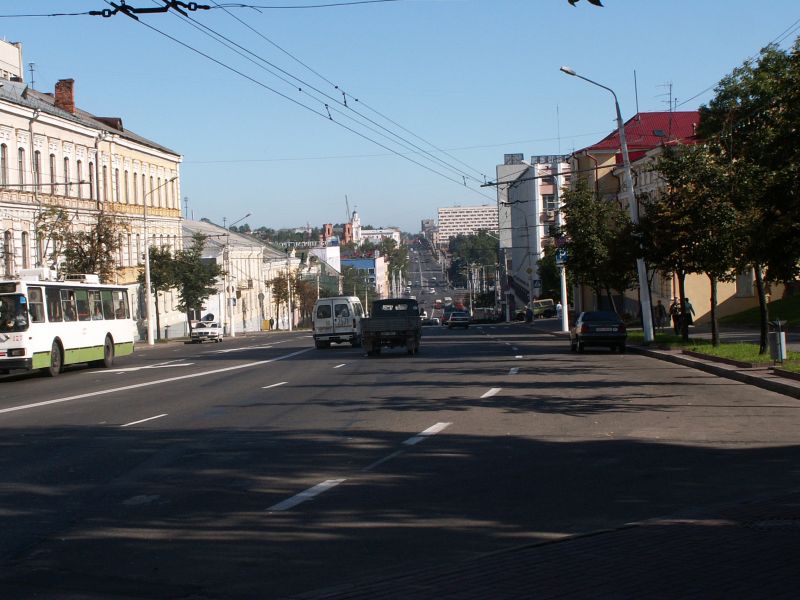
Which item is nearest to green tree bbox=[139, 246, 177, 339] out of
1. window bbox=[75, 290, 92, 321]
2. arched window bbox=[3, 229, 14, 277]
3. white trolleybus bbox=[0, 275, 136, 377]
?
arched window bbox=[3, 229, 14, 277]

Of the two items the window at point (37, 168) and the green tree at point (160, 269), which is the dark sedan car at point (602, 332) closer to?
the window at point (37, 168)

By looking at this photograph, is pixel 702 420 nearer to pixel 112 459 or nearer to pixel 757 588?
pixel 112 459

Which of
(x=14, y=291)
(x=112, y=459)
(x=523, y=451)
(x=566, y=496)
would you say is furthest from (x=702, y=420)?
(x=14, y=291)

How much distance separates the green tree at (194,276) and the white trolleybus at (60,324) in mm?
33091

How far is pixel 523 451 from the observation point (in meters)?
12.8

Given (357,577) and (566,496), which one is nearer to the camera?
(357,577)

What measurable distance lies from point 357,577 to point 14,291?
26.7 metres

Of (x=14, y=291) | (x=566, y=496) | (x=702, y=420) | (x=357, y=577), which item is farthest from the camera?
(x=14, y=291)

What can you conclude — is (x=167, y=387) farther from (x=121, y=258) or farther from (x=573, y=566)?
(x=121, y=258)

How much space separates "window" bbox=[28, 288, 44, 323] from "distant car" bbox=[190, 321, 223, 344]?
116 ft

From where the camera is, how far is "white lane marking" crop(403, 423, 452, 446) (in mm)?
13836

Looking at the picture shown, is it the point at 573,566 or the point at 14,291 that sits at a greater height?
the point at 14,291

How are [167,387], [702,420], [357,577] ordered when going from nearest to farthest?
[357,577] → [702,420] → [167,387]

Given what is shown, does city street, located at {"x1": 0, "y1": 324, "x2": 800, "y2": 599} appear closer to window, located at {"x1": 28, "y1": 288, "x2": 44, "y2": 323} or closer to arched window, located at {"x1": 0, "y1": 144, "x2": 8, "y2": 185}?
window, located at {"x1": 28, "y1": 288, "x2": 44, "y2": 323}
